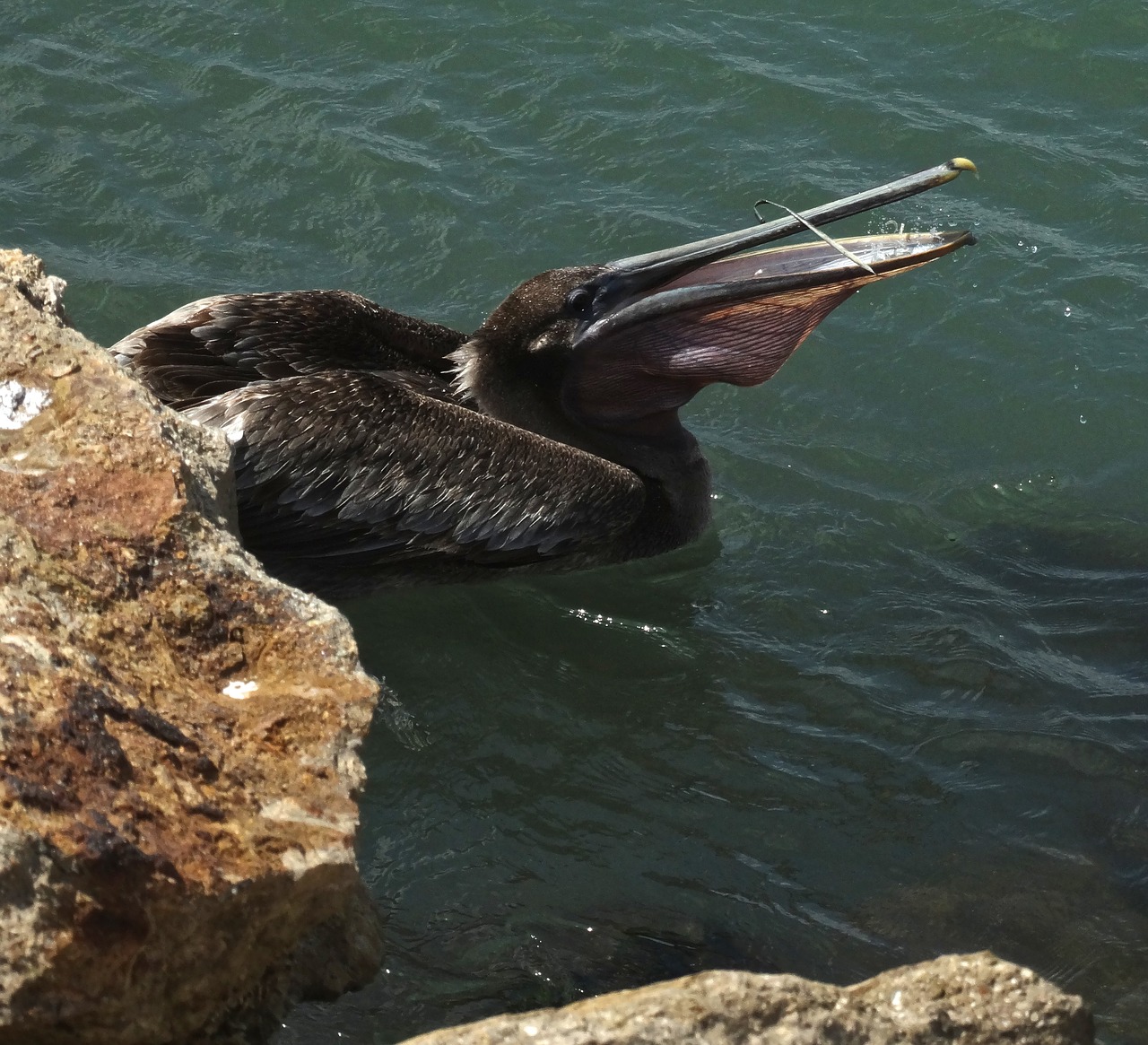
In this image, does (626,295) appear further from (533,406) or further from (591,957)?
(591,957)

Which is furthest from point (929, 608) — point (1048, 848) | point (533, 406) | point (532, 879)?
point (532, 879)

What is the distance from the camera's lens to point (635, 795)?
495 centimetres

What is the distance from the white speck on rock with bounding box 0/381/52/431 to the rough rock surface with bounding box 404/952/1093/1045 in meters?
1.80

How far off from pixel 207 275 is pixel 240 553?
14.5 feet

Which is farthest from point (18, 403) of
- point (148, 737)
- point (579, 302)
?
point (579, 302)

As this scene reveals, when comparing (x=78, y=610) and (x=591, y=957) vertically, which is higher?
(x=78, y=610)

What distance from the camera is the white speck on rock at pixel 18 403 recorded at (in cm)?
362

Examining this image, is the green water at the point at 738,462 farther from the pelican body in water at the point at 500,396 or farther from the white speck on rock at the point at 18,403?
the white speck on rock at the point at 18,403

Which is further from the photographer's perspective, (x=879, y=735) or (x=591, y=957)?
(x=879, y=735)

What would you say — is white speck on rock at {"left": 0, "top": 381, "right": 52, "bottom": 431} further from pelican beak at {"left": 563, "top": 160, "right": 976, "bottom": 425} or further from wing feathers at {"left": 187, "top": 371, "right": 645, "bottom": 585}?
pelican beak at {"left": 563, "top": 160, "right": 976, "bottom": 425}

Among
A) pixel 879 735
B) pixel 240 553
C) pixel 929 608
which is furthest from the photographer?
pixel 929 608

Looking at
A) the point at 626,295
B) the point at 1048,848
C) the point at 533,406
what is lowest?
the point at 1048,848

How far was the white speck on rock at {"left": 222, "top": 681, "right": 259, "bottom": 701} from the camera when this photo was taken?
3.23 m

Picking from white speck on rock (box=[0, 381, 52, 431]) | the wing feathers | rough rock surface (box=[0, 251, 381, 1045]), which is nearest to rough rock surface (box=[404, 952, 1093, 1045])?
rough rock surface (box=[0, 251, 381, 1045])
